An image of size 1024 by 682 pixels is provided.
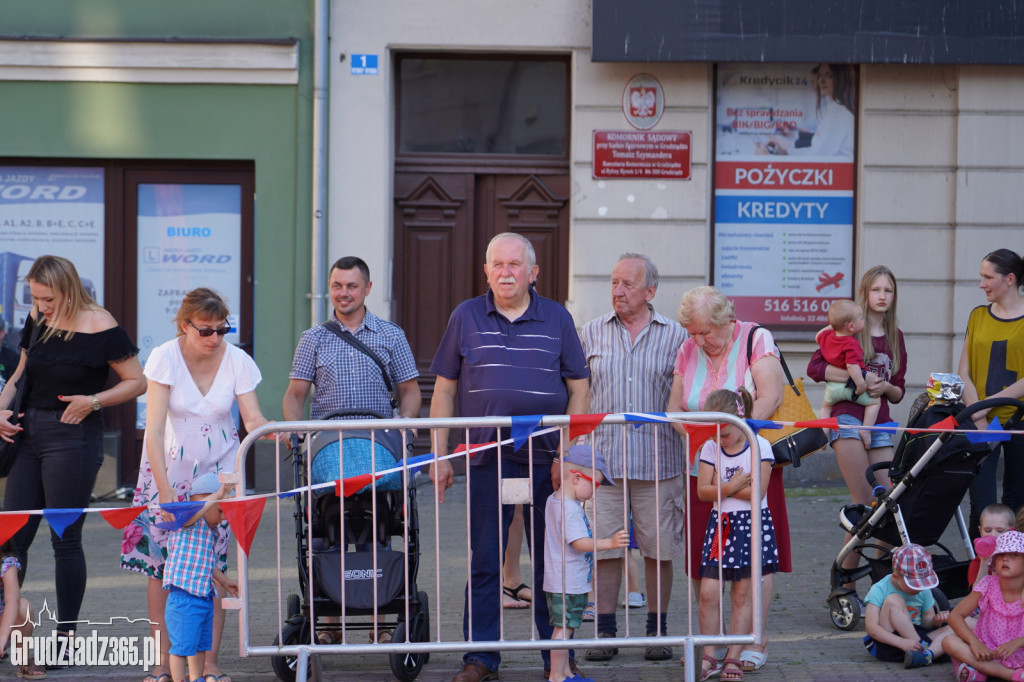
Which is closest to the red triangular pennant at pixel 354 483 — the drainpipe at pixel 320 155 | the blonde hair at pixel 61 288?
the blonde hair at pixel 61 288

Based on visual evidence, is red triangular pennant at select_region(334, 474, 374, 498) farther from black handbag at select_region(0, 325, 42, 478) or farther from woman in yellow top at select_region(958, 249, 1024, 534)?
woman in yellow top at select_region(958, 249, 1024, 534)

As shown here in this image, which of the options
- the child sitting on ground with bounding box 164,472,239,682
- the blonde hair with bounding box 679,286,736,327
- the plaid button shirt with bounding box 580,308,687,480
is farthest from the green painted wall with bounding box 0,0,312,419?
the blonde hair with bounding box 679,286,736,327

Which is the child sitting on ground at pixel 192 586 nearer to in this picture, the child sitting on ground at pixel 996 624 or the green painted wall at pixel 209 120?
the child sitting on ground at pixel 996 624

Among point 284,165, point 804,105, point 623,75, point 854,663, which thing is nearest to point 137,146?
point 284,165

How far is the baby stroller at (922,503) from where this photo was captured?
5.98 metres

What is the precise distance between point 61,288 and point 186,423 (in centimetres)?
106

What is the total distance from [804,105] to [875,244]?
1.38 m

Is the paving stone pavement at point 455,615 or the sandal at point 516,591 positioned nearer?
the paving stone pavement at point 455,615

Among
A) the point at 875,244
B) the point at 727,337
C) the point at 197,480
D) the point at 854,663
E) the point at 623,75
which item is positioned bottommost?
the point at 854,663

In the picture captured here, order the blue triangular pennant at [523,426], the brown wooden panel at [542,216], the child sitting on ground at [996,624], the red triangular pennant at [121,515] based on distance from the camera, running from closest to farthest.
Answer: the blue triangular pennant at [523,426], the red triangular pennant at [121,515], the child sitting on ground at [996,624], the brown wooden panel at [542,216]

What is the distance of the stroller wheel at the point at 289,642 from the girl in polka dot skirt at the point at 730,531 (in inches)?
69.8

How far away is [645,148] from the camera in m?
10.5

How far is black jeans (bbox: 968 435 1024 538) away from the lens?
725 cm

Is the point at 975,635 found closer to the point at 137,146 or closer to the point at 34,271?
the point at 34,271
